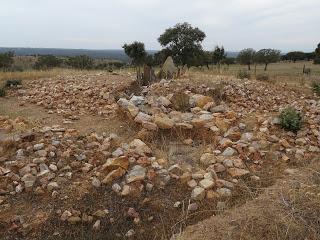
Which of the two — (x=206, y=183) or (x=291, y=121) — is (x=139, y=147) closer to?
(x=206, y=183)

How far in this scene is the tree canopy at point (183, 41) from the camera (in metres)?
26.4

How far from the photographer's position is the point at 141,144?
5.35 meters

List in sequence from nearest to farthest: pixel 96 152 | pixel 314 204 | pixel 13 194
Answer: pixel 314 204 < pixel 13 194 < pixel 96 152

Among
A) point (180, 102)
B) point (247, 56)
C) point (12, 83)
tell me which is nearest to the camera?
point (180, 102)

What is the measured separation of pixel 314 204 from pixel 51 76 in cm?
909

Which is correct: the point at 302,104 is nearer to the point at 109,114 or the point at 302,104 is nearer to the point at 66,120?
the point at 109,114

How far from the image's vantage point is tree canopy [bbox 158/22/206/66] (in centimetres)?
2636

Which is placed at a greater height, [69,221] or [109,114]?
[109,114]

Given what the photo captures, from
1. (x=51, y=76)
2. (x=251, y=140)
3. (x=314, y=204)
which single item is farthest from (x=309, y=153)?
(x=51, y=76)

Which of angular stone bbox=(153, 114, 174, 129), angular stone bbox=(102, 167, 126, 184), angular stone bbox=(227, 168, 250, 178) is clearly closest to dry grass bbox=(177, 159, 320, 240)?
angular stone bbox=(227, 168, 250, 178)

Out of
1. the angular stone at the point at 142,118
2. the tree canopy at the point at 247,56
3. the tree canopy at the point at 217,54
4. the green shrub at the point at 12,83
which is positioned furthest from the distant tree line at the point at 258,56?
Result: the angular stone at the point at 142,118

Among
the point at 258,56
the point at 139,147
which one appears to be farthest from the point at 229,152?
the point at 258,56

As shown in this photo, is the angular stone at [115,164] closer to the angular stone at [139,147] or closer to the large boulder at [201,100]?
the angular stone at [139,147]

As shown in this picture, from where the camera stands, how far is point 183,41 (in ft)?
87.0
